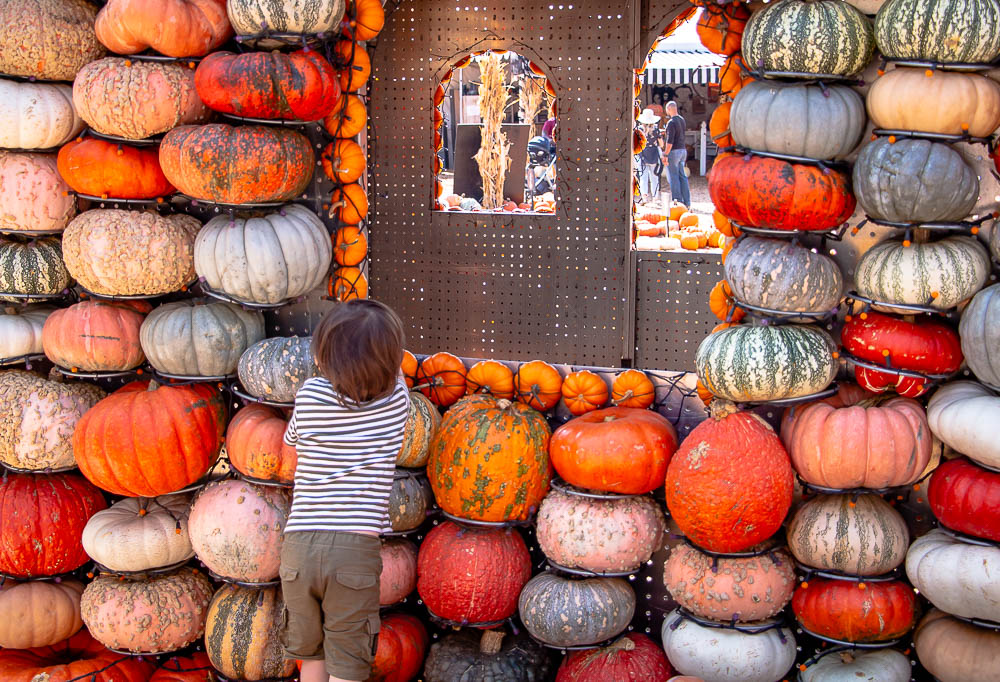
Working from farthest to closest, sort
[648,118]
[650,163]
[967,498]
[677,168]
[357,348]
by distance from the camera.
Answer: [648,118]
[650,163]
[677,168]
[967,498]
[357,348]

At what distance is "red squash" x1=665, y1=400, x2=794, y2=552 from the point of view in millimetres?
3037

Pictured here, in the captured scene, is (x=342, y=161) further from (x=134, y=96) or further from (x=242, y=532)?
(x=242, y=532)

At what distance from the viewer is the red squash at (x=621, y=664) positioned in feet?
11.0

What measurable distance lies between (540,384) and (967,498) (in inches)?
62.6

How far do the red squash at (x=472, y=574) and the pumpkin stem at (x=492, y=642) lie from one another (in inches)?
3.4

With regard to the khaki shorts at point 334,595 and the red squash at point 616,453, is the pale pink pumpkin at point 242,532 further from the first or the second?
the red squash at point 616,453

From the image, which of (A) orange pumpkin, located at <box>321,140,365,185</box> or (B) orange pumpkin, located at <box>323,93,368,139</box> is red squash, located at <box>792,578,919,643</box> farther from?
(B) orange pumpkin, located at <box>323,93,368,139</box>

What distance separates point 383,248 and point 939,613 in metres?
4.46

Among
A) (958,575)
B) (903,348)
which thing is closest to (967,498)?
(958,575)

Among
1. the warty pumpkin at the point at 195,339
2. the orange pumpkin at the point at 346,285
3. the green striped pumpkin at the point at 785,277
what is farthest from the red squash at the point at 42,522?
the green striped pumpkin at the point at 785,277

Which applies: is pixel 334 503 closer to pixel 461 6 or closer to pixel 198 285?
pixel 198 285

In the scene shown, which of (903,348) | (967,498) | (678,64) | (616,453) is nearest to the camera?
(967,498)

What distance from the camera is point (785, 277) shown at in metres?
3.04

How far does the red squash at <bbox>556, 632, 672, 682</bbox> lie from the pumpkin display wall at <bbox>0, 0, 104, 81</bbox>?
3080 millimetres
